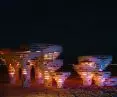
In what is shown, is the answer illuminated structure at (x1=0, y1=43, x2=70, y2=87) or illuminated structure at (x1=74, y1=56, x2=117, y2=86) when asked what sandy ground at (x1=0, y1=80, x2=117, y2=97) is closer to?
illuminated structure at (x1=0, y1=43, x2=70, y2=87)

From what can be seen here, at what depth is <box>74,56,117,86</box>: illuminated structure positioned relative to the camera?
1777cm

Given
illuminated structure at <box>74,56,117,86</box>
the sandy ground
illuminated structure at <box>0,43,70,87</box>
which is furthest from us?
illuminated structure at <box>74,56,117,86</box>

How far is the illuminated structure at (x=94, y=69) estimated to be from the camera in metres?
17.8

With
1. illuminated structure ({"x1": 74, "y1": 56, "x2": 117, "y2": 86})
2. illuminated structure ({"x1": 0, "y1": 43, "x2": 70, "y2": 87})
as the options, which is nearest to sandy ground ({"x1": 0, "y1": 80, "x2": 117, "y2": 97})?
illuminated structure ({"x1": 0, "y1": 43, "x2": 70, "y2": 87})

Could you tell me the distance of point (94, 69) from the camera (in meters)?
17.8

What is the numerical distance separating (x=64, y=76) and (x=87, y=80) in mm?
1075

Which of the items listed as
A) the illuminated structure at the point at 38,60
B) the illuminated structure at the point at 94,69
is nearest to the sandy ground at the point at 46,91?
the illuminated structure at the point at 38,60

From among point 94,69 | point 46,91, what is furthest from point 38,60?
point 94,69

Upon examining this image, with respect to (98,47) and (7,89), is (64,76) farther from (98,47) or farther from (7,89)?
(98,47)

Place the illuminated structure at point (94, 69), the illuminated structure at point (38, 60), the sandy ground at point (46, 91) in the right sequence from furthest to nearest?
the illuminated structure at point (94, 69), the illuminated structure at point (38, 60), the sandy ground at point (46, 91)

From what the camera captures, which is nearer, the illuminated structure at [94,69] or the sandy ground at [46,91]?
the sandy ground at [46,91]

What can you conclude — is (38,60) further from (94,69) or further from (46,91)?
(94,69)

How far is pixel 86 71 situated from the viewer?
58.5ft

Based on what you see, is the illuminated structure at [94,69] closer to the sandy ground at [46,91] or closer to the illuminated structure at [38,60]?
the sandy ground at [46,91]
